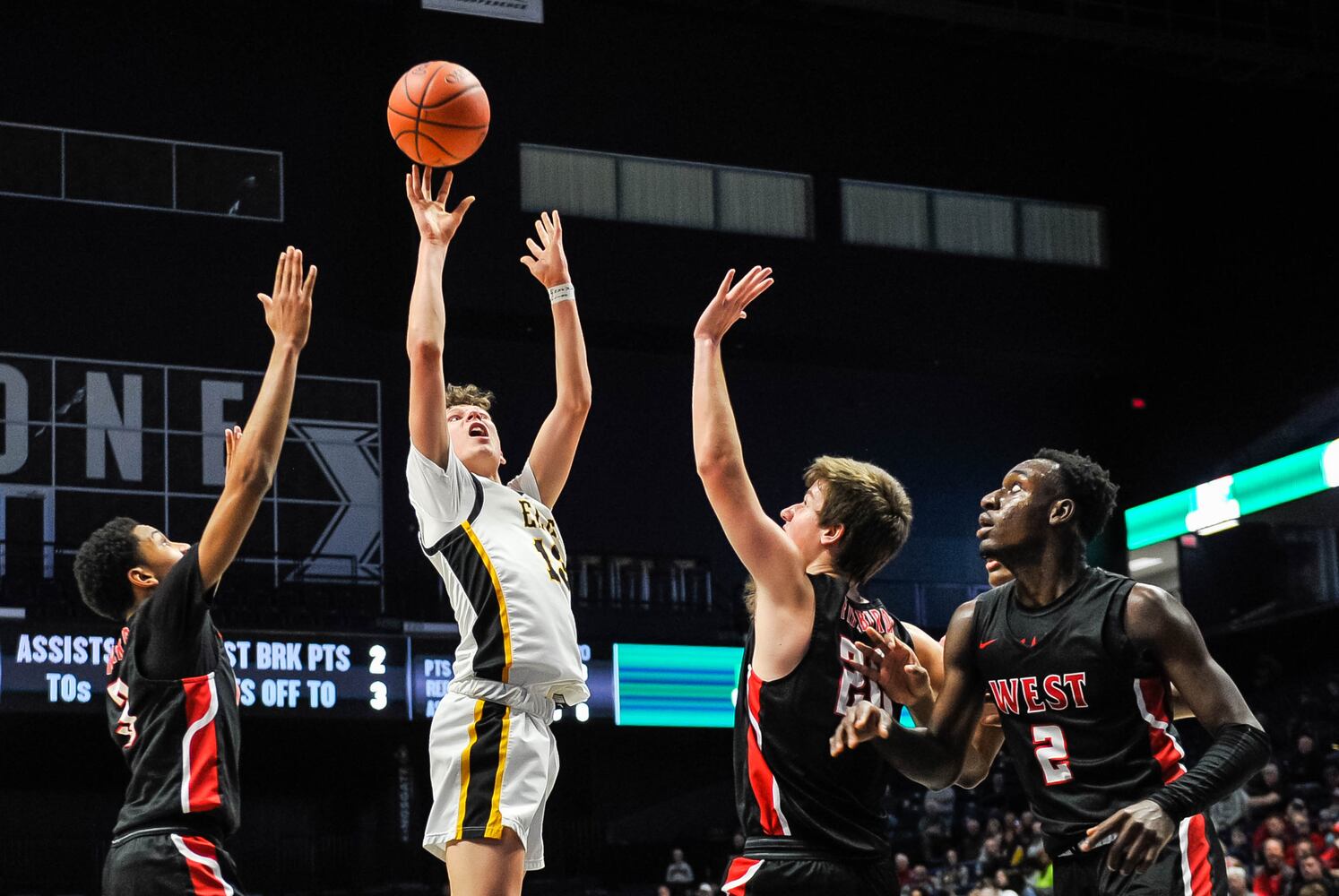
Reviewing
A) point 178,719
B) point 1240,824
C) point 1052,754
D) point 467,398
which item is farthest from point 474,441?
point 1240,824

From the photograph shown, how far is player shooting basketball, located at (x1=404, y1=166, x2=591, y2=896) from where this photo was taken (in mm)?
5082

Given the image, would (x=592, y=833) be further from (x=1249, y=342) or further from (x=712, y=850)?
(x=1249, y=342)

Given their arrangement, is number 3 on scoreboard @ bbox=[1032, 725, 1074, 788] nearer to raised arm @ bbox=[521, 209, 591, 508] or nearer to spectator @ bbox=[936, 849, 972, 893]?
raised arm @ bbox=[521, 209, 591, 508]

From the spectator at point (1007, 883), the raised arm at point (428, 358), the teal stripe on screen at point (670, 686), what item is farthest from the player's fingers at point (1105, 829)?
the teal stripe on screen at point (670, 686)

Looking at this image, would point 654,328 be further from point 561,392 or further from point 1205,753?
point 1205,753

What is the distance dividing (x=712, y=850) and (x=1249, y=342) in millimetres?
10193

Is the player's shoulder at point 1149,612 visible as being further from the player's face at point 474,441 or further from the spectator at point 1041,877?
the spectator at point 1041,877

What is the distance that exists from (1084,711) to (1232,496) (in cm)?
1984

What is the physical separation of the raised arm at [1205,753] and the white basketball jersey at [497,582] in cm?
176

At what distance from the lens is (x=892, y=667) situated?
4.46 meters

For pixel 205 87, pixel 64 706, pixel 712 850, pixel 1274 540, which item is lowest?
pixel 712 850

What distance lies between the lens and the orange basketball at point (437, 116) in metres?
6.30

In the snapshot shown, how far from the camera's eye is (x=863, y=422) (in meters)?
24.3

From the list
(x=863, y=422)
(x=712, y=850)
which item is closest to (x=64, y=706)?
(x=712, y=850)
